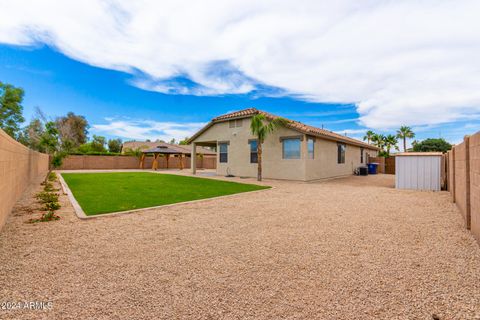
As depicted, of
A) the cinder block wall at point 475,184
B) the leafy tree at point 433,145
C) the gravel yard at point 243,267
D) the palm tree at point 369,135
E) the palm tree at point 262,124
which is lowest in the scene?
the gravel yard at point 243,267

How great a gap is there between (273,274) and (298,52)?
11327mm

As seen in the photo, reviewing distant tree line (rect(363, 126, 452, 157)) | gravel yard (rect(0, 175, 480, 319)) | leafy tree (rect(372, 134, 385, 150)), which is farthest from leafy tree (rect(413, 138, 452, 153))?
gravel yard (rect(0, 175, 480, 319))

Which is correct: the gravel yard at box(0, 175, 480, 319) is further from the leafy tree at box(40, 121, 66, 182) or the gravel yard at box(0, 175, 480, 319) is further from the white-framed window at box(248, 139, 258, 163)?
the white-framed window at box(248, 139, 258, 163)

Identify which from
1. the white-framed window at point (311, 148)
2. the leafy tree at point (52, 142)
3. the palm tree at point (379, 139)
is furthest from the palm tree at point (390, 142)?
the leafy tree at point (52, 142)

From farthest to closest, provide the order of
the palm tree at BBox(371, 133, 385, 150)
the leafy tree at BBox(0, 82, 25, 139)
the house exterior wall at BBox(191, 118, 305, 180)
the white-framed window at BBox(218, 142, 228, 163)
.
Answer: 1. the palm tree at BBox(371, 133, 385, 150)
2. the leafy tree at BBox(0, 82, 25, 139)
3. the white-framed window at BBox(218, 142, 228, 163)
4. the house exterior wall at BBox(191, 118, 305, 180)

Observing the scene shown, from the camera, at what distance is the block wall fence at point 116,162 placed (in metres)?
29.3

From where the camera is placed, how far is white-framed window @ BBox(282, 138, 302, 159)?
50.3 feet

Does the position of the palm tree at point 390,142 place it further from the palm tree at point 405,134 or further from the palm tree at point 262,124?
the palm tree at point 262,124

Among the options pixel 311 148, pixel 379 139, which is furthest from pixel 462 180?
pixel 379 139

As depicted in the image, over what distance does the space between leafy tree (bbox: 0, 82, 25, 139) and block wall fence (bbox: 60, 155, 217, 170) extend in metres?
15.6

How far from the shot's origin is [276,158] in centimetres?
1656

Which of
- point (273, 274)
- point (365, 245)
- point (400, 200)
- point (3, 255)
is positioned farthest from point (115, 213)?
point (400, 200)

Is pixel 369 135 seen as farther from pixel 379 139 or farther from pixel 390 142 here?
pixel 390 142

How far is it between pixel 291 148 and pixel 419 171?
681cm
